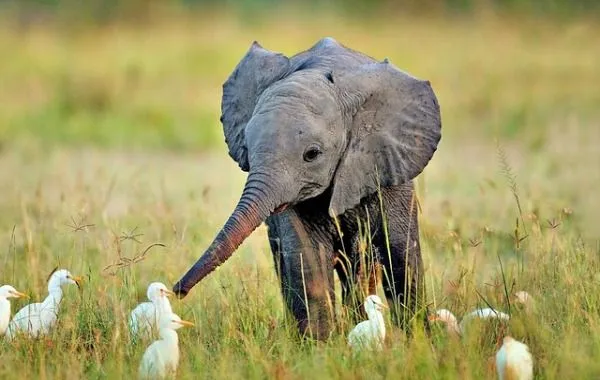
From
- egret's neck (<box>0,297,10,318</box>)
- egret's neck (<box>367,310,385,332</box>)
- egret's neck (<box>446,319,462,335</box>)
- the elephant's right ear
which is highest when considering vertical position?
the elephant's right ear

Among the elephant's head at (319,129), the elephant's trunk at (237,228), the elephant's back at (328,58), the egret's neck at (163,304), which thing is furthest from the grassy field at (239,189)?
the elephant's back at (328,58)

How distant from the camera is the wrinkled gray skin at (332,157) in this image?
7.22 m

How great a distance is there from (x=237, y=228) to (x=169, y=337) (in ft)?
1.97

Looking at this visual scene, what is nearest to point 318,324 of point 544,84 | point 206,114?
point 206,114

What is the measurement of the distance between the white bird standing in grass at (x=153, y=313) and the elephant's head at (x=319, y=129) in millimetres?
647

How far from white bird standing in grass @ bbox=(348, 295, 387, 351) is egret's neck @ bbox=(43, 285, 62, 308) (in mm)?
1655

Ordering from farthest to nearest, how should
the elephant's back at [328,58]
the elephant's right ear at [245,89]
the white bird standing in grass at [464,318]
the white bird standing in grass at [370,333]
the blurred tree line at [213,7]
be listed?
the blurred tree line at [213,7], the elephant's right ear at [245,89], the elephant's back at [328,58], the white bird standing in grass at [464,318], the white bird standing in grass at [370,333]

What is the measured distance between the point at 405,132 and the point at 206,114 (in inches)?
471

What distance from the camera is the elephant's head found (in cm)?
705

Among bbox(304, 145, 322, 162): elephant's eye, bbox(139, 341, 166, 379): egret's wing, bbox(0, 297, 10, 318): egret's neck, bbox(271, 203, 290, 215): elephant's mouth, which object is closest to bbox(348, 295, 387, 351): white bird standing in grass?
bbox(271, 203, 290, 215): elephant's mouth

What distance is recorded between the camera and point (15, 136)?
57.9 ft

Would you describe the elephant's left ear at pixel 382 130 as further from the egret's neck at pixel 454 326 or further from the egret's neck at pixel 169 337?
the egret's neck at pixel 169 337

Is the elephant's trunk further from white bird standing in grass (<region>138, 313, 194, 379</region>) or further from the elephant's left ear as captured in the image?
the elephant's left ear

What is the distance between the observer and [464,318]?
7.54 metres
